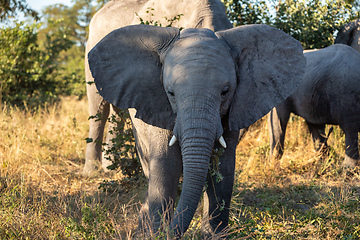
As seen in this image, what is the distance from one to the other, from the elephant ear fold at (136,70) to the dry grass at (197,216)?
0.77 m

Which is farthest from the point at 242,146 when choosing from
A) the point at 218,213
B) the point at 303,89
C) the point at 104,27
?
the point at 218,213

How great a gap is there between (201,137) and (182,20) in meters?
1.33

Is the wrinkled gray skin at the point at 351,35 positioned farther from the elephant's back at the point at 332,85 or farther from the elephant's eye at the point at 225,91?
the elephant's eye at the point at 225,91

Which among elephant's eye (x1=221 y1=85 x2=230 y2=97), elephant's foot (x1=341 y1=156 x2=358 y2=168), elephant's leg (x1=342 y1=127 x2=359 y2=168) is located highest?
elephant's eye (x1=221 y1=85 x2=230 y2=97)

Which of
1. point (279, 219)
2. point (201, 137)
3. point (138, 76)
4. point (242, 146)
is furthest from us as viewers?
point (242, 146)

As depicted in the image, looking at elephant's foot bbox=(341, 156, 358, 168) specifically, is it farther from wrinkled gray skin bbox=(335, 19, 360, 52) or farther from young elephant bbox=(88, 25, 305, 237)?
young elephant bbox=(88, 25, 305, 237)

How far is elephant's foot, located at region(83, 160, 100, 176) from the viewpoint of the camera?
224 inches

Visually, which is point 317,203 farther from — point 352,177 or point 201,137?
point 201,137

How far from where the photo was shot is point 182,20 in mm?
3498

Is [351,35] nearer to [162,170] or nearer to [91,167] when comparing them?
[91,167]

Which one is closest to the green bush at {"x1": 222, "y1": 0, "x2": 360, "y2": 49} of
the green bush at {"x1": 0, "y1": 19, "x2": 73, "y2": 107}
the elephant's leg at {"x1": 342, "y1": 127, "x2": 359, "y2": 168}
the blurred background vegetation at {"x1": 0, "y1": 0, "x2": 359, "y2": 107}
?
the blurred background vegetation at {"x1": 0, "y1": 0, "x2": 359, "y2": 107}

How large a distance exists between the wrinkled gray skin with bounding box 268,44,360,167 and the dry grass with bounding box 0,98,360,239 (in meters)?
0.33

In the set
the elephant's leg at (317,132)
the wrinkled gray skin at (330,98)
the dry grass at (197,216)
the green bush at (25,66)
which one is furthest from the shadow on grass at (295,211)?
the green bush at (25,66)

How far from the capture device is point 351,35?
688 cm
